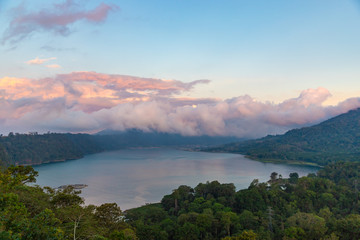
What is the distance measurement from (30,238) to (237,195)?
36596mm

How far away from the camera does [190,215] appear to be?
1240 inches

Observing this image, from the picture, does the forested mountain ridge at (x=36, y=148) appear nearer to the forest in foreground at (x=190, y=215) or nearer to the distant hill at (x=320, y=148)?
the forest in foreground at (x=190, y=215)

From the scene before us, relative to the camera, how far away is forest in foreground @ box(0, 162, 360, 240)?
12039 mm

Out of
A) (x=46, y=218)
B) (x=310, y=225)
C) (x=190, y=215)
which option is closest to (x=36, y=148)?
(x=190, y=215)

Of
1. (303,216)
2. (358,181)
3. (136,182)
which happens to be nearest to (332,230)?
(303,216)

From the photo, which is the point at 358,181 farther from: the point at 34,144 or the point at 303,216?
the point at 34,144

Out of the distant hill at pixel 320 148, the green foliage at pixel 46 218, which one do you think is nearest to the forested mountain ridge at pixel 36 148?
the green foliage at pixel 46 218

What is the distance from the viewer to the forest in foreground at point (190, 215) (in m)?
12.0

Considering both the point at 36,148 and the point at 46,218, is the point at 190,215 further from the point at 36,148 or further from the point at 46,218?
the point at 36,148

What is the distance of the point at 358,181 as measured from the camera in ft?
181

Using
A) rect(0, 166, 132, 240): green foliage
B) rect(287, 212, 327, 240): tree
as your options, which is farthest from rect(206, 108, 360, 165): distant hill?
rect(0, 166, 132, 240): green foliage

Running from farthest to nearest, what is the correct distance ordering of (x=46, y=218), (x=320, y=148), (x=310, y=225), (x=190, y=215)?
(x=320, y=148) → (x=190, y=215) → (x=310, y=225) → (x=46, y=218)

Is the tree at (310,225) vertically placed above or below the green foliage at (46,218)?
below

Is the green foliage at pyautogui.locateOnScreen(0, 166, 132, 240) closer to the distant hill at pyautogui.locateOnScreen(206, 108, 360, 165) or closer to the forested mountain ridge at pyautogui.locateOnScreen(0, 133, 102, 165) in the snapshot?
the forested mountain ridge at pyautogui.locateOnScreen(0, 133, 102, 165)
